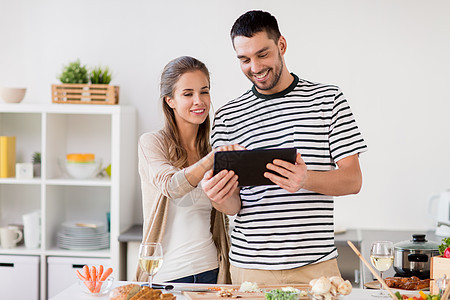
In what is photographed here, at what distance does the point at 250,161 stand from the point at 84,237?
201 centimetres

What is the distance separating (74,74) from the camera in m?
3.60

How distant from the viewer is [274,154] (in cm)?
184

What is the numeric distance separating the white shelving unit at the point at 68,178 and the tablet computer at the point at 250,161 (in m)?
1.74

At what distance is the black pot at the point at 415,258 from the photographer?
2174 mm

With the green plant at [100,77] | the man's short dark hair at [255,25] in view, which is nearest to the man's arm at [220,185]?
the man's short dark hair at [255,25]

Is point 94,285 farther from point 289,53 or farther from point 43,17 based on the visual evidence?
point 43,17

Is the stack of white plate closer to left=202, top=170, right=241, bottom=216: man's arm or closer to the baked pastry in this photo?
left=202, top=170, right=241, bottom=216: man's arm

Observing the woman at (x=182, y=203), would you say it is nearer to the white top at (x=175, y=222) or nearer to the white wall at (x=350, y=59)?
the white top at (x=175, y=222)

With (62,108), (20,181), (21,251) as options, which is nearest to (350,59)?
(62,108)

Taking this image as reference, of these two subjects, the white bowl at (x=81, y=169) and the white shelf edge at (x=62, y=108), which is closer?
the white shelf edge at (x=62, y=108)

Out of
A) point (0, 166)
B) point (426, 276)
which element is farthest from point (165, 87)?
point (0, 166)

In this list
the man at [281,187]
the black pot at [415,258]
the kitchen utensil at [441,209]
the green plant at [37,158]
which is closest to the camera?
the man at [281,187]

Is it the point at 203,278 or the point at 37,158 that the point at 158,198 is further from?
the point at 37,158

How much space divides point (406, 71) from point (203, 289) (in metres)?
2.39
